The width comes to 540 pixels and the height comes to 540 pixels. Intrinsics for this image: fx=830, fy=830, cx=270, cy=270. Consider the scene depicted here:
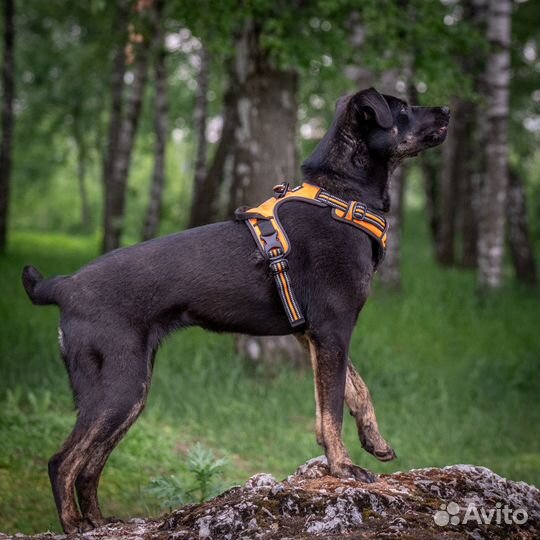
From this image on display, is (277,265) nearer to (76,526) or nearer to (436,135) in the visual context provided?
(436,135)

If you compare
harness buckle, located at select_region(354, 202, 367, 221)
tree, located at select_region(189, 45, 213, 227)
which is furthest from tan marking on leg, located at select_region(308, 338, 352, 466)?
tree, located at select_region(189, 45, 213, 227)

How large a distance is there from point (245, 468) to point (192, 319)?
306 cm

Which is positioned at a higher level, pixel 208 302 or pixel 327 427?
pixel 208 302

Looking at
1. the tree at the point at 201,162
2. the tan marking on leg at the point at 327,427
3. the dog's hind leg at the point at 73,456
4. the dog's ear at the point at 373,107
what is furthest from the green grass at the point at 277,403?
the tree at the point at 201,162

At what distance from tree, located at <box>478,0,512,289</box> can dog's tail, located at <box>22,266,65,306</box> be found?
34.6ft

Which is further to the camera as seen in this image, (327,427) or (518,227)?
(518,227)

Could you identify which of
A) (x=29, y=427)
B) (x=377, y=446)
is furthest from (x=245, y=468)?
(x=377, y=446)

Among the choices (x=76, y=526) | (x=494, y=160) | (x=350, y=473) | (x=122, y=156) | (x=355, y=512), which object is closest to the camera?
(x=355, y=512)

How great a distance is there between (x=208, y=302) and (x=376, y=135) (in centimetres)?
136

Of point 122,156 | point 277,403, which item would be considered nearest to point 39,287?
point 277,403

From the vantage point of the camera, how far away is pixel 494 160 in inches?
551

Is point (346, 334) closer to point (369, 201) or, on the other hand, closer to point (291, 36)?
point (369, 201)

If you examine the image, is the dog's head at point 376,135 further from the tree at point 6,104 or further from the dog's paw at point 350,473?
the tree at point 6,104

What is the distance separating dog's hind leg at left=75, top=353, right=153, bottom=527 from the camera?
4.35 metres
